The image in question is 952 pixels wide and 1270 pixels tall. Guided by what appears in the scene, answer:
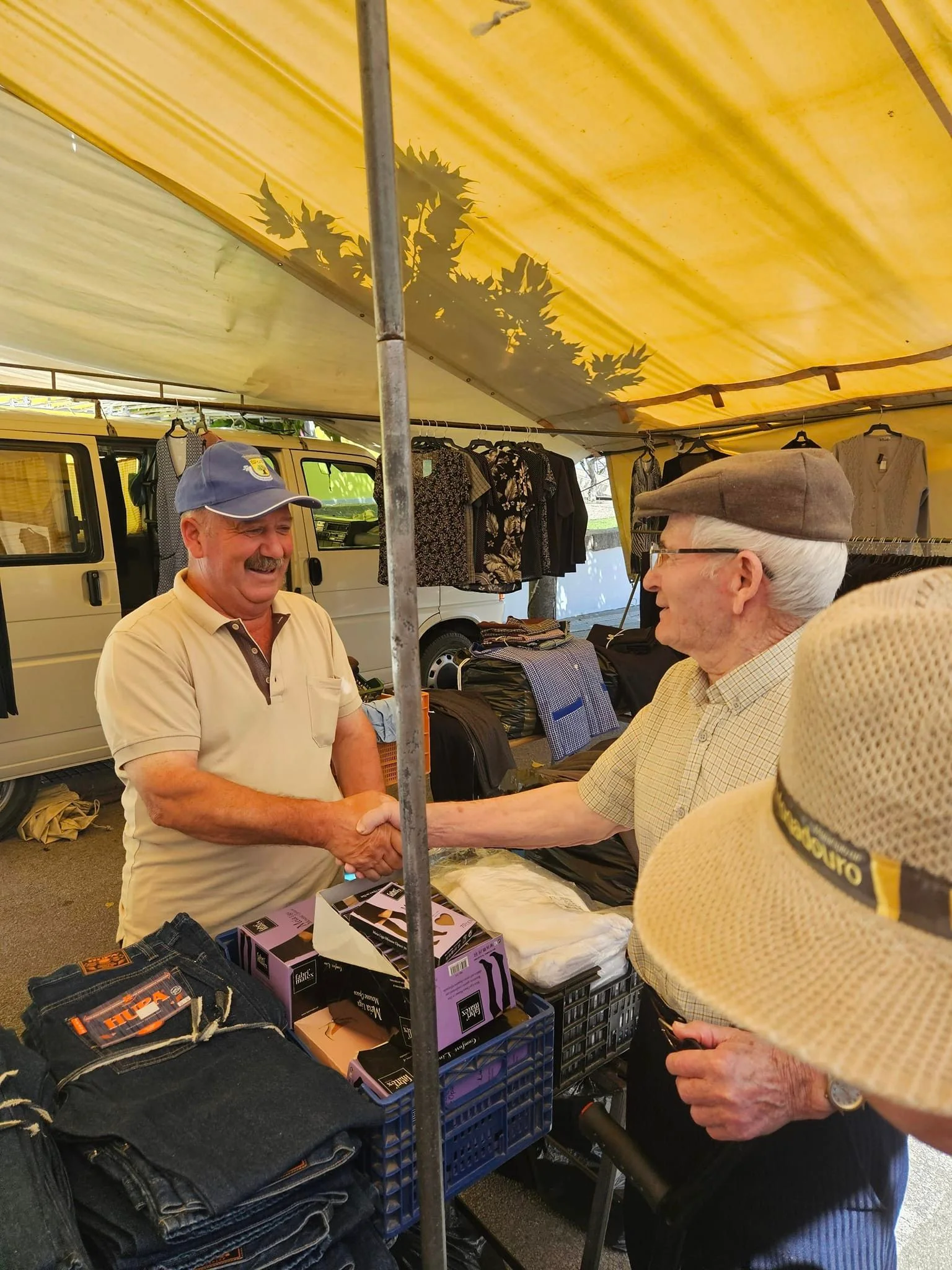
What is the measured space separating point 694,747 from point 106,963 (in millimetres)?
1108

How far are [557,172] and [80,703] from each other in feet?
13.0

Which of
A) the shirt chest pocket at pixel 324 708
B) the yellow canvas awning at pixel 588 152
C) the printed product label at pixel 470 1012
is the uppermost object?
the yellow canvas awning at pixel 588 152

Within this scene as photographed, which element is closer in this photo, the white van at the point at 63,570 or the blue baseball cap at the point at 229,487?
the blue baseball cap at the point at 229,487

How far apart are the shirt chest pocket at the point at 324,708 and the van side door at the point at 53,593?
10.5 feet

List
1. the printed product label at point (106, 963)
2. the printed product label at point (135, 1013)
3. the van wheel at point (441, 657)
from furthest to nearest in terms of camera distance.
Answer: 1. the van wheel at point (441, 657)
2. the printed product label at point (106, 963)
3. the printed product label at point (135, 1013)

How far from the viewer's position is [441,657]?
635 centimetres

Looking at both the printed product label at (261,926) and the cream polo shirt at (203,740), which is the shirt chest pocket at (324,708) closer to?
the cream polo shirt at (203,740)

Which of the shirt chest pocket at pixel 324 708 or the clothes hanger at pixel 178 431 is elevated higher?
the clothes hanger at pixel 178 431

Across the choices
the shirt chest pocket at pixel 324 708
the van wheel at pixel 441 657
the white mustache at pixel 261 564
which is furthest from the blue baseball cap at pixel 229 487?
the van wheel at pixel 441 657

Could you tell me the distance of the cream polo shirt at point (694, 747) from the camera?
51.2 inches

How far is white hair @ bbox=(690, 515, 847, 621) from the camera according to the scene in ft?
4.53

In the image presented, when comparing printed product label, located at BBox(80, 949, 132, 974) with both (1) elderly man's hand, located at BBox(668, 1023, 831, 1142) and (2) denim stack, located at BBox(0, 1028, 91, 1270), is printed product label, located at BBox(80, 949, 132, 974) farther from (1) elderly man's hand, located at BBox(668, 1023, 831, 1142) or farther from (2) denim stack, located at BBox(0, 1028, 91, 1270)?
(1) elderly man's hand, located at BBox(668, 1023, 831, 1142)

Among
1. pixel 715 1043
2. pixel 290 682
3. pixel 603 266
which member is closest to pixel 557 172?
pixel 603 266

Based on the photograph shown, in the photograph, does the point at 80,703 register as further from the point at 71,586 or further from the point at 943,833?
the point at 943,833
